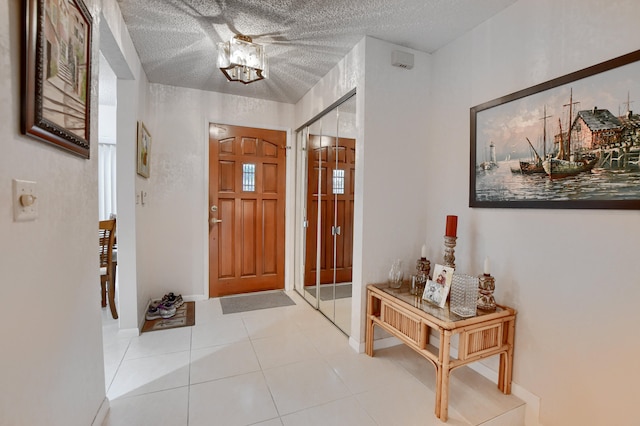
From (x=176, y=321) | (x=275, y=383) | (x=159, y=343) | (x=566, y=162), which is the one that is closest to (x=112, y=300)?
(x=176, y=321)

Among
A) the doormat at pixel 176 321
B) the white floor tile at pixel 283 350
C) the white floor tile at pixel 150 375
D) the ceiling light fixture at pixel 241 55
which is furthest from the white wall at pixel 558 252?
the doormat at pixel 176 321

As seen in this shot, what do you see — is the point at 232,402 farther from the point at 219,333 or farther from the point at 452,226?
the point at 452,226

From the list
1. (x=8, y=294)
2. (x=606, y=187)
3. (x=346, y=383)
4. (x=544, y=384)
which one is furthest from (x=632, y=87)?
(x=8, y=294)

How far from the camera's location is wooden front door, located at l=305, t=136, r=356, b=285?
2.54m

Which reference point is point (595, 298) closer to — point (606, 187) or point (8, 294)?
point (606, 187)

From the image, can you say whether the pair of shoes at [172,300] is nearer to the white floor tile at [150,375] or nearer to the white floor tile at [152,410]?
the white floor tile at [150,375]

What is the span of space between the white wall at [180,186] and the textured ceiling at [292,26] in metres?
0.52

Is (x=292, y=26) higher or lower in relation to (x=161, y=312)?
higher

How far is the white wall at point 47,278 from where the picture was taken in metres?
0.81

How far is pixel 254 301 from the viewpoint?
10.7ft

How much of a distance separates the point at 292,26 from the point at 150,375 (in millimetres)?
2512

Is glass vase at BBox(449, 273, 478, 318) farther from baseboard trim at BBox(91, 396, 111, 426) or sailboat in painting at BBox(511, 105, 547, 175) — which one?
baseboard trim at BBox(91, 396, 111, 426)

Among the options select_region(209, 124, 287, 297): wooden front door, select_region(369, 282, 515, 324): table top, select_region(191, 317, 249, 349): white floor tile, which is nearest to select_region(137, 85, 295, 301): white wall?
select_region(209, 124, 287, 297): wooden front door

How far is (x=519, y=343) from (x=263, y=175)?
2856mm
